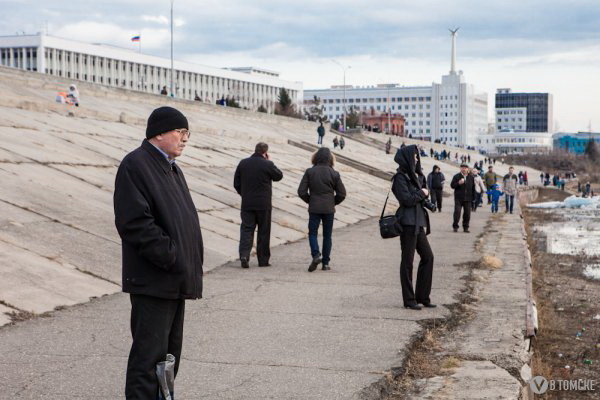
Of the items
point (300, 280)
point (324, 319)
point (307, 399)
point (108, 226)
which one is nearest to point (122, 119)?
point (108, 226)

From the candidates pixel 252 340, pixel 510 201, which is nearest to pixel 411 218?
pixel 252 340

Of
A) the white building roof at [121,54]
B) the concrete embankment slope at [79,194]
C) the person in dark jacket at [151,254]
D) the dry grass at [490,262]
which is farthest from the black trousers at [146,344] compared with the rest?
the white building roof at [121,54]

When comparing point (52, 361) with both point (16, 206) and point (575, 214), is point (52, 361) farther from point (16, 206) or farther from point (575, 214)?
point (575, 214)

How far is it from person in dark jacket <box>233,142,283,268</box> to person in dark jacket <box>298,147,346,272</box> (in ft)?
1.58

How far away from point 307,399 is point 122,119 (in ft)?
84.9

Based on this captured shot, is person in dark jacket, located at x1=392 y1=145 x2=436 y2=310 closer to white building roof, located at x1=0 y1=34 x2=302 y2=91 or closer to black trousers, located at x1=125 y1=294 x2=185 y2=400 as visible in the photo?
black trousers, located at x1=125 y1=294 x2=185 y2=400

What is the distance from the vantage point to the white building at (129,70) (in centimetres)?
11943

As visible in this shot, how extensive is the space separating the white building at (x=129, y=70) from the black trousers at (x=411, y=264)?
9459 cm

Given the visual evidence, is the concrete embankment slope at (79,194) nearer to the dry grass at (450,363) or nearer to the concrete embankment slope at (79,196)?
the concrete embankment slope at (79,196)

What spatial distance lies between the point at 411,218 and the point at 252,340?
8.53 feet

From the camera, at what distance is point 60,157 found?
18.3 m

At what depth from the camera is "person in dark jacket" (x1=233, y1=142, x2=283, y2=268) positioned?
12.6 metres

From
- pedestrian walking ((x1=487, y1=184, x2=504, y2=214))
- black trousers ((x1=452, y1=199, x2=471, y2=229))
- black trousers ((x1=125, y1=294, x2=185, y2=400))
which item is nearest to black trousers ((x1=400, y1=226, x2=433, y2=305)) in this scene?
black trousers ((x1=125, y1=294, x2=185, y2=400))

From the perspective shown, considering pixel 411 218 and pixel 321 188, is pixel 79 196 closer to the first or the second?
pixel 321 188
